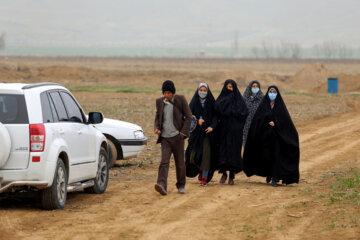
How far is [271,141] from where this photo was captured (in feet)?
43.7

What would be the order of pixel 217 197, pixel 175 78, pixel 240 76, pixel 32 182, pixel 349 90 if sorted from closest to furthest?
pixel 32 182 < pixel 217 197 < pixel 349 90 < pixel 240 76 < pixel 175 78

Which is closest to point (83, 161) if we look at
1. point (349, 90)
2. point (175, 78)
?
point (349, 90)

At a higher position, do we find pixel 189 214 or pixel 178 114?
pixel 178 114

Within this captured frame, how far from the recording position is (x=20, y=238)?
7.81 meters

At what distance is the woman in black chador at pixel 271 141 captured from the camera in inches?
519

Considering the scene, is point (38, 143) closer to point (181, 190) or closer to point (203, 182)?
point (181, 190)

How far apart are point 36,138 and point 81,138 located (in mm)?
1536

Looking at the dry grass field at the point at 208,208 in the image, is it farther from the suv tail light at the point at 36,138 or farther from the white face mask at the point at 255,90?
the white face mask at the point at 255,90

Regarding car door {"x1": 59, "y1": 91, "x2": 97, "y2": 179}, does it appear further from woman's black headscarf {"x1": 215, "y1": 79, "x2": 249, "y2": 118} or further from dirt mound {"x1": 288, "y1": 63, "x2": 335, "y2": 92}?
dirt mound {"x1": 288, "y1": 63, "x2": 335, "y2": 92}

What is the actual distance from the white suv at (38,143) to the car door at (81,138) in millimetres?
27

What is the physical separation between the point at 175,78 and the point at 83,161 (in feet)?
198

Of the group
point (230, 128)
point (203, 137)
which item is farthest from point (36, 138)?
point (230, 128)

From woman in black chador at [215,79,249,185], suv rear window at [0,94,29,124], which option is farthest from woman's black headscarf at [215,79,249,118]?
suv rear window at [0,94,29,124]

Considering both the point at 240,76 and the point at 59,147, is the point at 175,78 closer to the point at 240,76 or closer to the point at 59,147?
the point at 240,76
